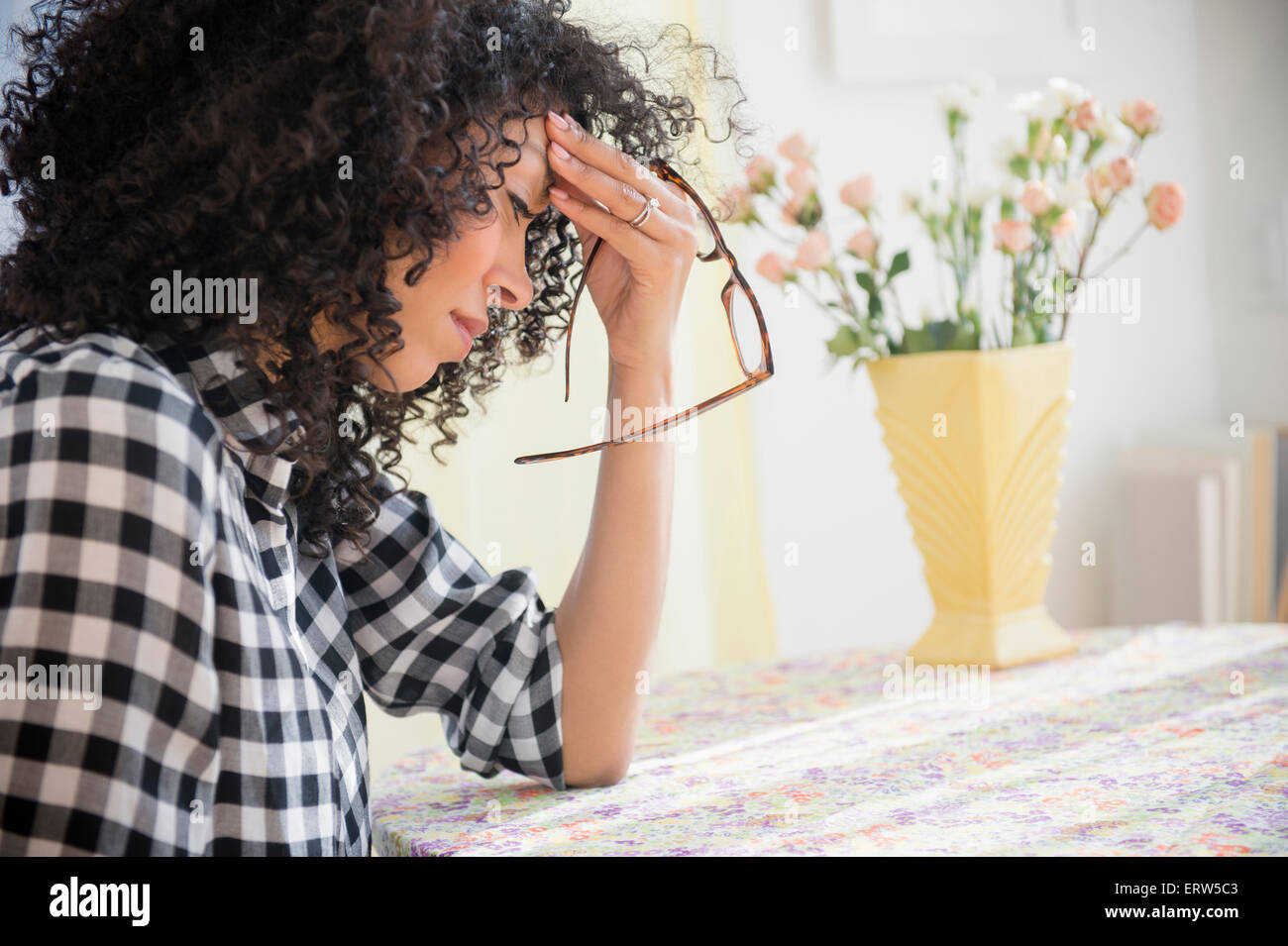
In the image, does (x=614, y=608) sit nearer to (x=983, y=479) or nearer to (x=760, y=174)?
(x=983, y=479)

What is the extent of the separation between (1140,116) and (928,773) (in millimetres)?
797

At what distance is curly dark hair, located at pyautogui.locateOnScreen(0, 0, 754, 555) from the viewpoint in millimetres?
673

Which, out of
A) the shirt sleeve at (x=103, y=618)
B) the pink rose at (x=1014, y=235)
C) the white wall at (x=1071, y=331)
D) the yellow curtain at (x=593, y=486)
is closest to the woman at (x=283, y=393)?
the shirt sleeve at (x=103, y=618)

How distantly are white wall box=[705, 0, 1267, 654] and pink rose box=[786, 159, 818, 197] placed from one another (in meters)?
0.77

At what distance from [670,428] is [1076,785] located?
398 millimetres

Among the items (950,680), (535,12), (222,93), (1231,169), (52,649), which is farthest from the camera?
(1231,169)

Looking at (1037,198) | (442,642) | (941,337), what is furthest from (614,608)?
(1037,198)

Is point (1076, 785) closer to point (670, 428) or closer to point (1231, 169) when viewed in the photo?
point (670, 428)

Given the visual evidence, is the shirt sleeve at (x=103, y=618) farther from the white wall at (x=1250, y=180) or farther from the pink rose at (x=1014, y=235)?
the white wall at (x=1250, y=180)

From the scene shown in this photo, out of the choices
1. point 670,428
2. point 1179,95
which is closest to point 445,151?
point 670,428

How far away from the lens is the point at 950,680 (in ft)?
3.66

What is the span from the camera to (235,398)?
674mm

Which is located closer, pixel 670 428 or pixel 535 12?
pixel 535 12

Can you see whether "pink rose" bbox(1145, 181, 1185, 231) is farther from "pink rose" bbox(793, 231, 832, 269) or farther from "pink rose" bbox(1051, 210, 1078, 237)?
"pink rose" bbox(793, 231, 832, 269)
